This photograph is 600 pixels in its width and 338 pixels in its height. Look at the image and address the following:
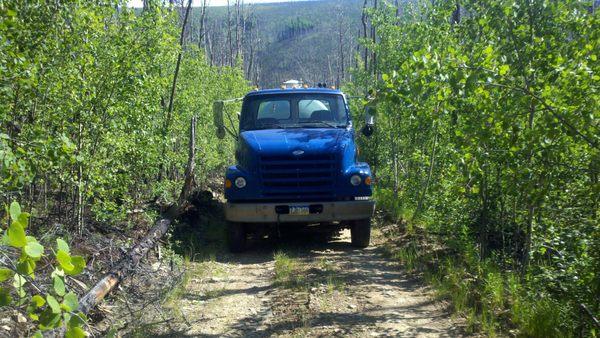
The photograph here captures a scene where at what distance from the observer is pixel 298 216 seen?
26.2 feet

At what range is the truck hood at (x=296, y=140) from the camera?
8.10 metres

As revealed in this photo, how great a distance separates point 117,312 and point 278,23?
465 feet

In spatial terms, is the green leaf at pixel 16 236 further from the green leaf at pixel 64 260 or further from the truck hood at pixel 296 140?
the truck hood at pixel 296 140

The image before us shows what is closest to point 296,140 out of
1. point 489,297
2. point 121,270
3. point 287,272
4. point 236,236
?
point 236,236

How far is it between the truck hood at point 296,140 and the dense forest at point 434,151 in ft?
4.34

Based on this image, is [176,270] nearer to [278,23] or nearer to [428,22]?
[428,22]

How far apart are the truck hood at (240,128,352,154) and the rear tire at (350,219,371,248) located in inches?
45.9

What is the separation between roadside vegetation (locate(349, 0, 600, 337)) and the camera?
13.5 ft

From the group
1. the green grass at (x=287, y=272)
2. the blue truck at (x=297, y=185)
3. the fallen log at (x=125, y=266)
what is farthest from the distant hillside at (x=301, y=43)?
the green grass at (x=287, y=272)

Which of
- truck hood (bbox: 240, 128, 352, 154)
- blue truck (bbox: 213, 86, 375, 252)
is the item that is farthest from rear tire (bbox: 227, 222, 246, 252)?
truck hood (bbox: 240, 128, 352, 154)

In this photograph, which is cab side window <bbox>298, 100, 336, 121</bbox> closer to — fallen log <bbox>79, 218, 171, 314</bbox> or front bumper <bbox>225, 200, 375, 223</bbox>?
front bumper <bbox>225, 200, 375, 223</bbox>

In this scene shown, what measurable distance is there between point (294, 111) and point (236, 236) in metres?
2.32

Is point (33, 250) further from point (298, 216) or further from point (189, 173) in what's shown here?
point (189, 173)

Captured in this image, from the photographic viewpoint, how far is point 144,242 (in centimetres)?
718
